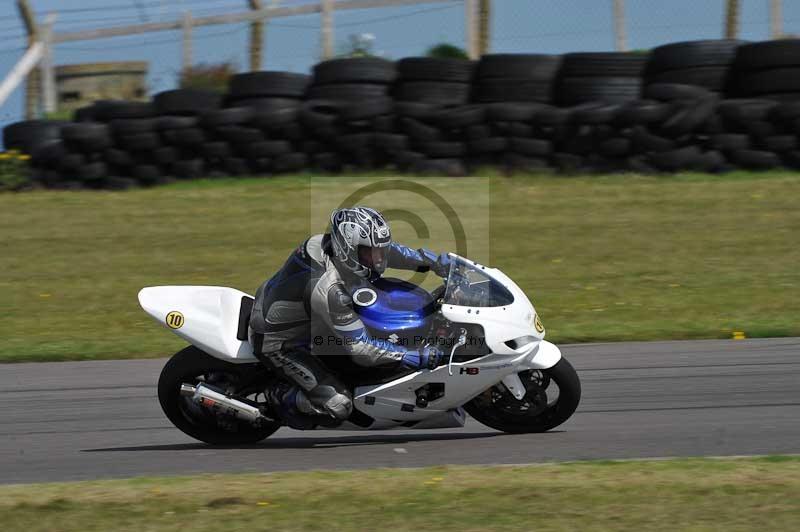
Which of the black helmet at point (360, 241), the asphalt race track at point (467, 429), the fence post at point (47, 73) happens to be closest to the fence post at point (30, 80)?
the fence post at point (47, 73)

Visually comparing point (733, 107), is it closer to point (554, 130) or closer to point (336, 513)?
point (554, 130)

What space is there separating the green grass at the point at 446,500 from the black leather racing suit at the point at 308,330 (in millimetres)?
626

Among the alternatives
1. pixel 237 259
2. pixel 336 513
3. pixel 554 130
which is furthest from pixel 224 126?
pixel 336 513

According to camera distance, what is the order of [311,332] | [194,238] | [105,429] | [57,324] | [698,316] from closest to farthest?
1. [311,332]
2. [105,429]
3. [698,316]
4. [57,324]
5. [194,238]

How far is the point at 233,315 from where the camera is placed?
21.0 feet

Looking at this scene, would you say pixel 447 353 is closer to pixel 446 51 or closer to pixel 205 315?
pixel 205 315

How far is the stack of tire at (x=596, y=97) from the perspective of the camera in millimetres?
14461

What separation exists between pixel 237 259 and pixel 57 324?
273 centimetres

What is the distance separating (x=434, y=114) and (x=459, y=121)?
1.11 feet

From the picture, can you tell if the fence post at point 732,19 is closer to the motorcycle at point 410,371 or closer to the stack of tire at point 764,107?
the stack of tire at point 764,107

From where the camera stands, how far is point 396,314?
6223mm

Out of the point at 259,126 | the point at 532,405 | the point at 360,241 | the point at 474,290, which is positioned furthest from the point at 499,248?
the point at 360,241

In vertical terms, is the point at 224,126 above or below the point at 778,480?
above

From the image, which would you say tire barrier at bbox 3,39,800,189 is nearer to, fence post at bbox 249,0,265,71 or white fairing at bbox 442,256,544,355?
fence post at bbox 249,0,265,71
